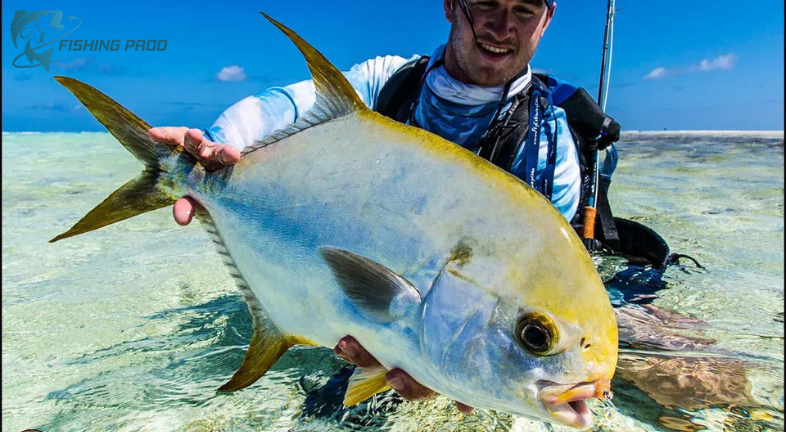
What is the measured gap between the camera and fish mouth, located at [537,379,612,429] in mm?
1111

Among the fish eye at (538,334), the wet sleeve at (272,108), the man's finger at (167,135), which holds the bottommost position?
the fish eye at (538,334)

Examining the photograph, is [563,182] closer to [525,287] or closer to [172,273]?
[525,287]

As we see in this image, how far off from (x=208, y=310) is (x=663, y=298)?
9.18 feet

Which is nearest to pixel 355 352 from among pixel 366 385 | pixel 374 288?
pixel 366 385

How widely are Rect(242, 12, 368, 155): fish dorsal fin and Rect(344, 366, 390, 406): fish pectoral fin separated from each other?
27.3 inches

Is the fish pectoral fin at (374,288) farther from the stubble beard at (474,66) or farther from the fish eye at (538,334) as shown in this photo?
the stubble beard at (474,66)

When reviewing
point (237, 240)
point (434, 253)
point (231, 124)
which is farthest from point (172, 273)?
point (434, 253)

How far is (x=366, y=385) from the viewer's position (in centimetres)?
140

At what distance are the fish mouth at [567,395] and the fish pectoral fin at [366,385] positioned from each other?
0.44 m

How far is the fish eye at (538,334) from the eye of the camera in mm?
1112

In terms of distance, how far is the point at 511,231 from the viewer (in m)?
1.21

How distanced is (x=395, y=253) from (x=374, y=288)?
10cm

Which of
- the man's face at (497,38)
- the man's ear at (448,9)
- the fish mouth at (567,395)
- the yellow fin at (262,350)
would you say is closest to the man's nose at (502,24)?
the man's face at (497,38)

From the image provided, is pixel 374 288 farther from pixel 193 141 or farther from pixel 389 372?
pixel 193 141
